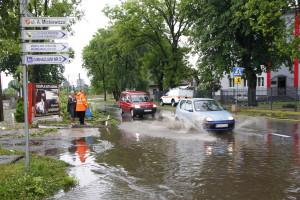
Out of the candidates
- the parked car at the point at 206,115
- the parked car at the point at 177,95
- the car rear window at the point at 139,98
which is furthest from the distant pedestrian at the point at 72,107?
the parked car at the point at 177,95

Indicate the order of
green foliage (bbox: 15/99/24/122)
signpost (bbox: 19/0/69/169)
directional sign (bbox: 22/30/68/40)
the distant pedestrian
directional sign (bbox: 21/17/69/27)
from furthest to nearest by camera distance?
green foliage (bbox: 15/99/24/122) < the distant pedestrian < directional sign (bbox: 22/30/68/40) < signpost (bbox: 19/0/69/169) < directional sign (bbox: 21/17/69/27)

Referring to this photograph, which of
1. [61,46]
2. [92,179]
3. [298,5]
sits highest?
[298,5]

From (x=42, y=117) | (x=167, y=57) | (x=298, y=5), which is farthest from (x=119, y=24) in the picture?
(x=42, y=117)

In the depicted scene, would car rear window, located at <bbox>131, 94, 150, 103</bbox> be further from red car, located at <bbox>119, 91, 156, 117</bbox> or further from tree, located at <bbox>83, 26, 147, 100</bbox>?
tree, located at <bbox>83, 26, 147, 100</bbox>

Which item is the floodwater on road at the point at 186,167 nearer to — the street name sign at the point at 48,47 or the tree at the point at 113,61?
the street name sign at the point at 48,47

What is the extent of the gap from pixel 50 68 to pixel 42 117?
41.0m

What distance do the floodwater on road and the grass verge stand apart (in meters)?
→ 0.30

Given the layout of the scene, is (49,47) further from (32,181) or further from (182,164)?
(182,164)

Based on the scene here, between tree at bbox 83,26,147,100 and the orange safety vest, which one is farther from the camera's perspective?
tree at bbox 83,26,147,100

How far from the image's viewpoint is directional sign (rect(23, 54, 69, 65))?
902cm

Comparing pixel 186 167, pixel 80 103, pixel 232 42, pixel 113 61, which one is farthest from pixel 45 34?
pixel 113 61

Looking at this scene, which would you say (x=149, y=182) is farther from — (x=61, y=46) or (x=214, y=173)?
(x=61, y=46)

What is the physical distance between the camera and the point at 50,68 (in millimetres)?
63562

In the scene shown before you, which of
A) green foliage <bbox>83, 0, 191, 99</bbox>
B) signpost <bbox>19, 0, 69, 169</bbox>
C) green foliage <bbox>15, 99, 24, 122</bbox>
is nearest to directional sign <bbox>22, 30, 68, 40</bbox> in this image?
signpost <bbox>19, 0, 69, 169</bbox>
